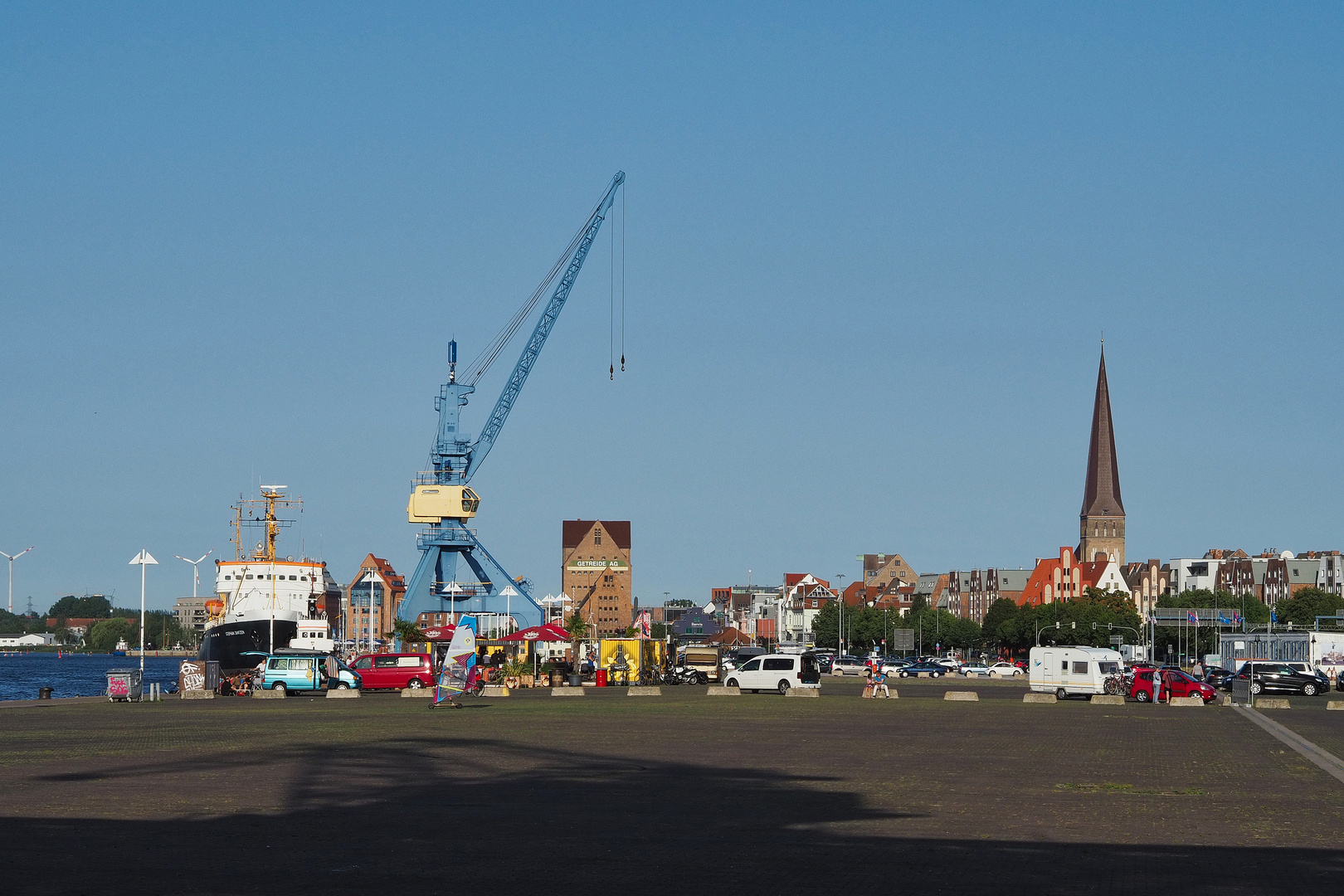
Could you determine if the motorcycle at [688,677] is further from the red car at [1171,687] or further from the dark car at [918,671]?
the dark car at [918,671]

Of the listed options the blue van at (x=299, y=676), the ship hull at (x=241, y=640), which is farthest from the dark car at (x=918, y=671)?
the blue van at (x=299, y=676)

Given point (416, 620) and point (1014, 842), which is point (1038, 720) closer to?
point (1014, 842)

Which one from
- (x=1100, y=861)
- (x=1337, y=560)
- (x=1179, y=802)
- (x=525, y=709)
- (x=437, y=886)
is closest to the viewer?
(x=437, y=886)

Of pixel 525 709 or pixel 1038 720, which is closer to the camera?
pixel 1038 720

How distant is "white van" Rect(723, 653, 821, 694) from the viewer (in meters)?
58.2

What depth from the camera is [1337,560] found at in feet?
602

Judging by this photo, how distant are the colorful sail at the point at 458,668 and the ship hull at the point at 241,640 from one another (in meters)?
38.8

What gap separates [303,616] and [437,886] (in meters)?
82.0

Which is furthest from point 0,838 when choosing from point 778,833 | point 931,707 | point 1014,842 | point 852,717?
point 931,707

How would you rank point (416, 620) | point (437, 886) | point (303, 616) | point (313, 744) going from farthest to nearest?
point (416, 620)
point (303, 616)
point (313, 744)
point (437, 886)

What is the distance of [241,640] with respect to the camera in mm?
81375

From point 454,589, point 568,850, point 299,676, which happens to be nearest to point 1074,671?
point 299,676

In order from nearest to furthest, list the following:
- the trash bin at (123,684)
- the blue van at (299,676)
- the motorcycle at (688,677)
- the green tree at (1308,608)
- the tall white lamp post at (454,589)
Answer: the trash bin at (123,684)
the blue van at (299,676)
the motorcycle at (688,677)
the tall white lamp post at (454,589)
the green tree at (1308,608)

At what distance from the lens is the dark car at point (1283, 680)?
6316 cm
